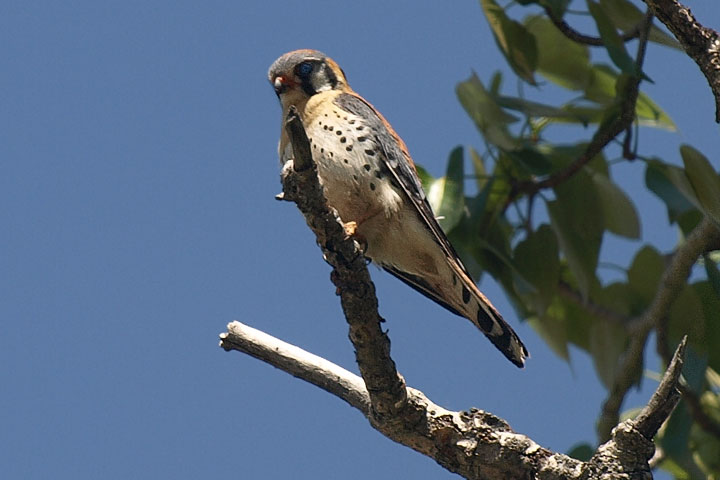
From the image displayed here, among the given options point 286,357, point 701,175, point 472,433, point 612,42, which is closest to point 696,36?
point 701,175

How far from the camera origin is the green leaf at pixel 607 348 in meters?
5.82

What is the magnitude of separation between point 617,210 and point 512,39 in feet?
3.56

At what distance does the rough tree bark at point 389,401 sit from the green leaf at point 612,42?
71.6 inches

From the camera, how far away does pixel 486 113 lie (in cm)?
570

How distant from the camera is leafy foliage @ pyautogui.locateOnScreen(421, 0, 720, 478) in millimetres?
5375

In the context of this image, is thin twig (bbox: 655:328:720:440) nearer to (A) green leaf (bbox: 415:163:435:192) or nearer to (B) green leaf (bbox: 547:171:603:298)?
(B) green leaf (bbox: 547:171:603:298)

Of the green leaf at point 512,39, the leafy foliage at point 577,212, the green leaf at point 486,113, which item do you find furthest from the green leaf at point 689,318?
the green leaf at point 512,39

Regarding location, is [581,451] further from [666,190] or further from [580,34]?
[580,34]

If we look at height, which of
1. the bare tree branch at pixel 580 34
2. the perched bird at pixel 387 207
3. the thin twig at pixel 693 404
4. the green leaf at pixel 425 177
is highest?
the bare tree branch at pixel 580 34

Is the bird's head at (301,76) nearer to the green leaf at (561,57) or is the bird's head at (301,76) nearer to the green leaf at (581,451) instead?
the green leaf at (561,57)

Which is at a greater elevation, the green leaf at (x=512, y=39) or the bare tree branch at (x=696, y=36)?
the green leaf at (x=512, y=39)

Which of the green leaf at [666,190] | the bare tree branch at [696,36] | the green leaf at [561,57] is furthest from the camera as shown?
the green leaf at [561,57]

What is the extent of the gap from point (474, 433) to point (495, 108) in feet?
7.58

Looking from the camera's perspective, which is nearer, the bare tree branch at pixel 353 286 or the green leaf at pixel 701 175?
the bare tree branch at pixel 353 286
